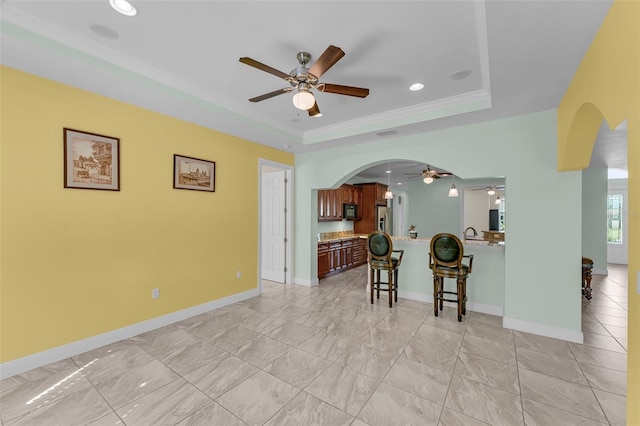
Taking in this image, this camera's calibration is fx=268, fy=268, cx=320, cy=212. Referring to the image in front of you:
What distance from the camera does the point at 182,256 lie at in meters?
3.76

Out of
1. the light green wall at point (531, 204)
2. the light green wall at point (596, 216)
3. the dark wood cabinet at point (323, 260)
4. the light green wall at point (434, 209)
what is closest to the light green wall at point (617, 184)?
the light green wall at point (596, 216)

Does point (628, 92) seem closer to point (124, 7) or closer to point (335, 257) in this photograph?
point (124, 7)

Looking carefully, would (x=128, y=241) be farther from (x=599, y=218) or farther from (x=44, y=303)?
(x=599, y=218)

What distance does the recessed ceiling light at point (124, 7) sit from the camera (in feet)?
6.31

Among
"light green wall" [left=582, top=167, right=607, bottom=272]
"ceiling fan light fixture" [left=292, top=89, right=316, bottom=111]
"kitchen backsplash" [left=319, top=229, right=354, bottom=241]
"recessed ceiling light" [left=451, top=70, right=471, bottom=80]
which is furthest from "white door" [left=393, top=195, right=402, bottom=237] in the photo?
"ceiling fan light fixture" [left=292, top=89, right=316, bottom=111]

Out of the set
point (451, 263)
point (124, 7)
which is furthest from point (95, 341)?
point (451, 263)

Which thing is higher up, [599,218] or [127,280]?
[599,218]

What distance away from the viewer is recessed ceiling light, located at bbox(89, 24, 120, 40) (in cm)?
219

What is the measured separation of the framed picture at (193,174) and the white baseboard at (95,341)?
175 centimetres

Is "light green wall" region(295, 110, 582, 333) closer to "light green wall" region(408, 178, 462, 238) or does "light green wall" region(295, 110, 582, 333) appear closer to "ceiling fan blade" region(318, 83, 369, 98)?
"ceiling fan blade" region(318, 83, 369, 98)

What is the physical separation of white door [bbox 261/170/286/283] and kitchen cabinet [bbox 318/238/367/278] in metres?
0.90

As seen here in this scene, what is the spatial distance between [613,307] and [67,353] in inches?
291

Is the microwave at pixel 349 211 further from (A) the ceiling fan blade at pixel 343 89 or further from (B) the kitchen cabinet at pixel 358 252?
(A) the ceiling fan blade at pixel 343 89

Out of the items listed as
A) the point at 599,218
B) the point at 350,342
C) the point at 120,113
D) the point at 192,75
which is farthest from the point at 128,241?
the point at 599,218
